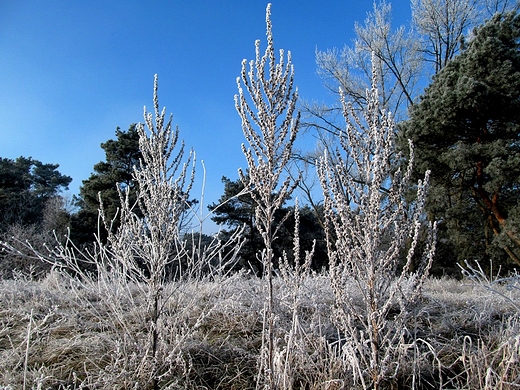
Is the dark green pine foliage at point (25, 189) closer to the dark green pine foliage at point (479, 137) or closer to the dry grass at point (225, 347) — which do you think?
the dry grass at point (225, 347)

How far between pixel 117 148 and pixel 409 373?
17986 mm

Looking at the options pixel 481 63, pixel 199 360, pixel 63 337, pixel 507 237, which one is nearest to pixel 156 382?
pixel 199 360

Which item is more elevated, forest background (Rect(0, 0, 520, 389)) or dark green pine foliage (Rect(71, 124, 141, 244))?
dark green pine foliage (Rect(71, 124, 141, 244))

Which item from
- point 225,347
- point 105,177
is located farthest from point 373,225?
point 105,177

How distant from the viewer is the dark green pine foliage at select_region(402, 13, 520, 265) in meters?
10.1

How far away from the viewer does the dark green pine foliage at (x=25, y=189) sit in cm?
2166

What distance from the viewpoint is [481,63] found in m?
10.9

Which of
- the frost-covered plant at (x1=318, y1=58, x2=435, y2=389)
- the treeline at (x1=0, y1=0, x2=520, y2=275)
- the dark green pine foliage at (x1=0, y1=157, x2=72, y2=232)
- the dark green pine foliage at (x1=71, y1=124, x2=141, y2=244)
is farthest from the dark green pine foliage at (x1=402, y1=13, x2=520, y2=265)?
the dark green pine foliage at (x1=0, y1=157, x2=72, y2=232)

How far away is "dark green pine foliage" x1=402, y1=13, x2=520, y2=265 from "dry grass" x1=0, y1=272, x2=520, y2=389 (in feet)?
24.0

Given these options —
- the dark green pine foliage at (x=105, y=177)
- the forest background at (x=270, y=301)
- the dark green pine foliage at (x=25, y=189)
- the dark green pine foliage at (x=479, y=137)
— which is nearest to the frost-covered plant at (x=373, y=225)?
the forest background at (x=270, y=301)

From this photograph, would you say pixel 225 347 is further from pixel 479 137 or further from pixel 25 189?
pixel 25 189

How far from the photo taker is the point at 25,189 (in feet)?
84.4

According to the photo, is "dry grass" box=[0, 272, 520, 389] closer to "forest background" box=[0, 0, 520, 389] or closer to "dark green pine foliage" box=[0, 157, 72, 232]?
"forest background" box=[0, 0, 520, 389]

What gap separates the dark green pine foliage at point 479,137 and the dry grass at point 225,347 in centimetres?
731
